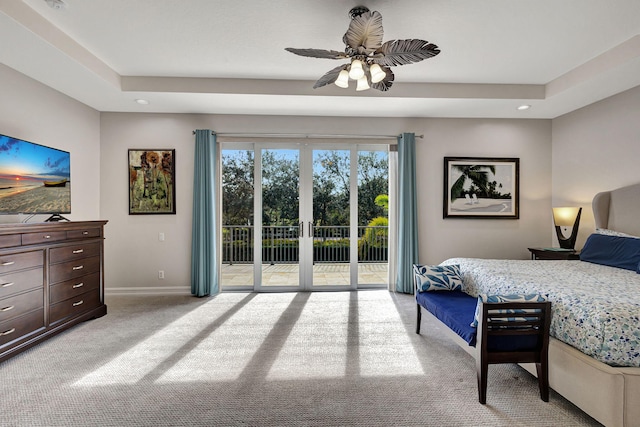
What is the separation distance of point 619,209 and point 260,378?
4.35 metres

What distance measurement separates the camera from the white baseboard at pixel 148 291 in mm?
4539

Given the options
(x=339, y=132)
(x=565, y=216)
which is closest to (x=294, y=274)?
(x=339, y=132)

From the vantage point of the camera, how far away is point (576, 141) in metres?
4.32

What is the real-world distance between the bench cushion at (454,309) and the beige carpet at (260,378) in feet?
1.22

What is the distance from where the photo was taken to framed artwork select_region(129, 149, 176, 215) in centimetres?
452

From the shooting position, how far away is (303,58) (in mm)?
3242

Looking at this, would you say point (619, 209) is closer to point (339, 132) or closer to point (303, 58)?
point (339, 132)

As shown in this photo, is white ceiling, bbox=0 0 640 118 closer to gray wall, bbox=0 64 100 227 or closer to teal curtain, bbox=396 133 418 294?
gray wall, bbox=0 64 100 227

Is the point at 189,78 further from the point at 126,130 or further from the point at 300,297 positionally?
the point at 300,297

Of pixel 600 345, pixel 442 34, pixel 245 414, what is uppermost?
pixel 442 34

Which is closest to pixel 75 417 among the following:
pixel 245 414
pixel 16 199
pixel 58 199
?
pixel 245 414

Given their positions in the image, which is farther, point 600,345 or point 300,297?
point 300,297

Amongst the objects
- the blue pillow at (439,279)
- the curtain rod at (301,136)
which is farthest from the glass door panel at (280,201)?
the blue pillow at (439,279)

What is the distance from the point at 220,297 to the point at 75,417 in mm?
2569
